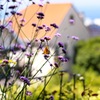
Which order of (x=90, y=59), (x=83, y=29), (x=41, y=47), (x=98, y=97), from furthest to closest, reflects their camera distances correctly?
(x=83, y=29)
(x=90, y=59)
(x=98, y=97)
(x=41, y=47)

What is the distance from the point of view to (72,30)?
3019 centimetres

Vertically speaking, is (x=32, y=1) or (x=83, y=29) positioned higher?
(x=83, y=29)

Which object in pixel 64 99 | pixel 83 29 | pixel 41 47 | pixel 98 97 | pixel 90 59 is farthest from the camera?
pixel 83 29

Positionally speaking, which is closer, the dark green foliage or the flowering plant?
the flowering plant

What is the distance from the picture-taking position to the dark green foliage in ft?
93.0

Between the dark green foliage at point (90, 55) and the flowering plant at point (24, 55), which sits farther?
the dark green foliage at point (90, 55)

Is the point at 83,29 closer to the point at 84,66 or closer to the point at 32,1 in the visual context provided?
the point at 84,66

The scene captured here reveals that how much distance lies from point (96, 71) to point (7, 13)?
25847mm

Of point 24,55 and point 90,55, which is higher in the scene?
point 90,55

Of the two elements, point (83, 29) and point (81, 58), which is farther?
point (83, 29)

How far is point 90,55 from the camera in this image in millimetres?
28562

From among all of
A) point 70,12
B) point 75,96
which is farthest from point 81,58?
point 75,96

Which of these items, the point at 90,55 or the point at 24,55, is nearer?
the point at 24,55

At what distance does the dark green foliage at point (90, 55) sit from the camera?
1117 inches
